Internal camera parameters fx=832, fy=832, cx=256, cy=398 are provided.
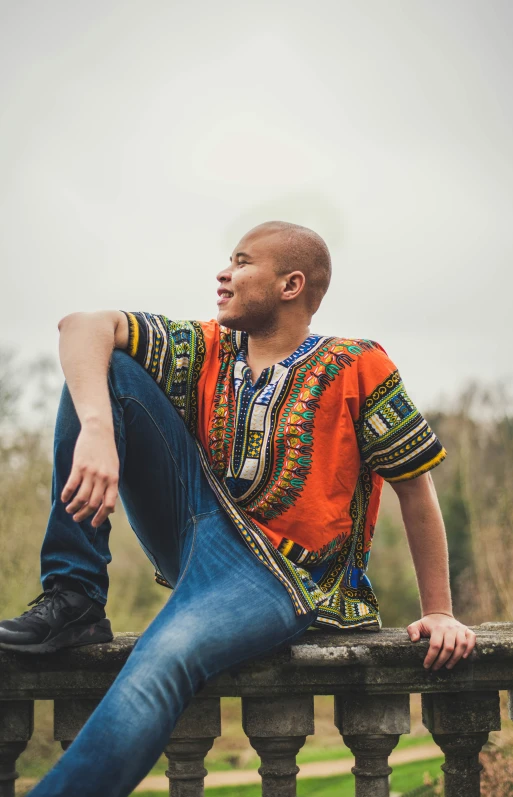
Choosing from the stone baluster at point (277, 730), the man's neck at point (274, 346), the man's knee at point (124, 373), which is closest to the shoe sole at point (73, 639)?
the stone baluster at point (277, 730)

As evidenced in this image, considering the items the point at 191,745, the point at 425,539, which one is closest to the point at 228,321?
the point at 425,539

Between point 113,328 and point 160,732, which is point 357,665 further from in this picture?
point 113,328

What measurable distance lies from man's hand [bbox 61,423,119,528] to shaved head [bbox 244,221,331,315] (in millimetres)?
1024

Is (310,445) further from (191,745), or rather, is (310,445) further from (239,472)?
(191,745)

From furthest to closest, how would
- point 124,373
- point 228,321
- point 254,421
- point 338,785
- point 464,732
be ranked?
point 338,785 < point 228,321 < point 254,421 < point 124,373 < point 464,732

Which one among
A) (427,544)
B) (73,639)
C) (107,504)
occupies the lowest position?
(73,639)

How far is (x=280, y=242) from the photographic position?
9.88 ft

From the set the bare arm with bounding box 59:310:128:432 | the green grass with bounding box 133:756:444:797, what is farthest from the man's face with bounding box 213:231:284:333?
the green grass with bounding box 133:756:444:797

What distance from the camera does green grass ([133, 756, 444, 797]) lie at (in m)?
14.4

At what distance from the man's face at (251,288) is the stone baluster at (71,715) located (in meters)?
1.32

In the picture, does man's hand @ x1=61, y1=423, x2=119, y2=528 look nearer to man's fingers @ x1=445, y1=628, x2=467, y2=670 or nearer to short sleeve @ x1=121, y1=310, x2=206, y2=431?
short sleeve @ x1=121, y1=310, x2=206, y2=431

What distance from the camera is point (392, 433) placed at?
8.76 feet

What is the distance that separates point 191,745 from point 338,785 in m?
14.5

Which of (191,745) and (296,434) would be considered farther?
(296,434)
